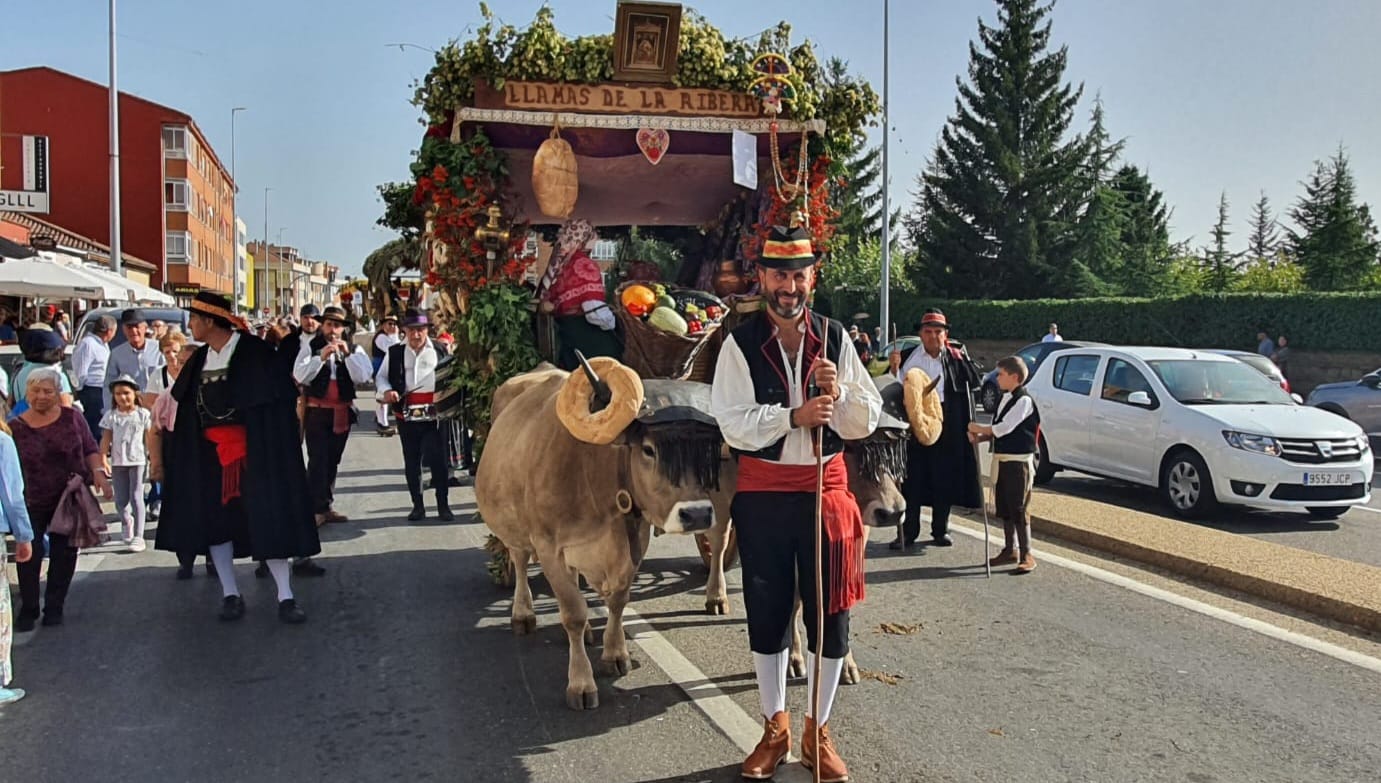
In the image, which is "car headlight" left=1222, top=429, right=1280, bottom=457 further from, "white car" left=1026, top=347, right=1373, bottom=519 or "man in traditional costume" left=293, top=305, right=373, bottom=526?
"man in traditional costume" left=293, top=305, right=373, bottom=526

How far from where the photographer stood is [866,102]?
735 centimetres

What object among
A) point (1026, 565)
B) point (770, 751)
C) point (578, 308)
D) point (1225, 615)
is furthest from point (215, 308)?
point (1225, 615)

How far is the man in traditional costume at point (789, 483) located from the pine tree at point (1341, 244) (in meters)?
33.5

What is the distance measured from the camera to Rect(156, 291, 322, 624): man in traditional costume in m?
6.79

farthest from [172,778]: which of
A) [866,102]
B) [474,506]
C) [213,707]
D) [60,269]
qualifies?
[60,269]

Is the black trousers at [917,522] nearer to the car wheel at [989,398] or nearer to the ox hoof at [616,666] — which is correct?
the ox hoof at [616,666]

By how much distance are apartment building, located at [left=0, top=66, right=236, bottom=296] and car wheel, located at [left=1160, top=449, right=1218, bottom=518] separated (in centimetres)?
4027

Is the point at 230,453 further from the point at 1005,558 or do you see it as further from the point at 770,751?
the point at 1005,558

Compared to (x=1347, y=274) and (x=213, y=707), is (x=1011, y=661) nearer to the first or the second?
(x=213, y=707)

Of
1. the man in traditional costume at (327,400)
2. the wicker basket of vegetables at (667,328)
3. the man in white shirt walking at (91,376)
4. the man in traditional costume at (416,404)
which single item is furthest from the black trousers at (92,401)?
the wicker basket of vegetables at (667,328)

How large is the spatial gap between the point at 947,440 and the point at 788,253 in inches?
186

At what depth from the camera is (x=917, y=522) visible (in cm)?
898

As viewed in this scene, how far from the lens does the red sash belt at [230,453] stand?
6.82 meters

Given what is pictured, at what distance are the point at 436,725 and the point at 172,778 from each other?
1116 millimetres
